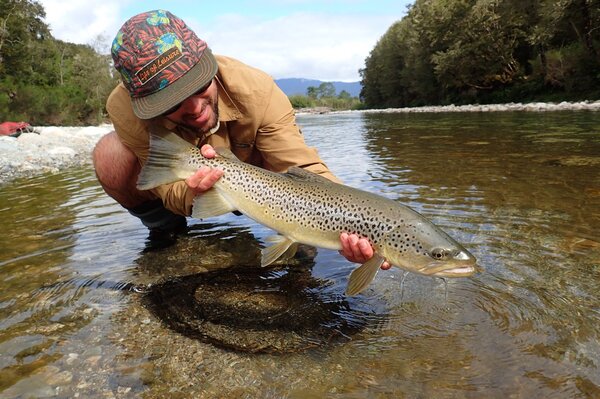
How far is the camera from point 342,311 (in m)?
3.19

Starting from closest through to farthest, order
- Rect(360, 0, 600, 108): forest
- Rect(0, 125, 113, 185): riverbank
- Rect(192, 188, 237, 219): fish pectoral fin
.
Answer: Rect(192, 188, 237, 219): fish pectoral fin < Rect(0, 125, 113, 185): riverbank < Rect(360, 0, 600, 108): forest

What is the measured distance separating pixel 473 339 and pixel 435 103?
200 feet

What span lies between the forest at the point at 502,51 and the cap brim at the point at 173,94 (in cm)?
3172

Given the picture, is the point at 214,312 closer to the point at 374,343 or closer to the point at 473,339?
the point at 374,343

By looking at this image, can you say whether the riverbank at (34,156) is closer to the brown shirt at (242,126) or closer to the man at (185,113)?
the man at (185,113)

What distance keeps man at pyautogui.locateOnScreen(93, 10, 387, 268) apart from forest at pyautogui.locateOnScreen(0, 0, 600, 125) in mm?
27991

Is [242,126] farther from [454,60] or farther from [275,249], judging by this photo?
[454,60]

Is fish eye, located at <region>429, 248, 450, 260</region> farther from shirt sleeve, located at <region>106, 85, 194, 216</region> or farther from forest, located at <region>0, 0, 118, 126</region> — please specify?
forest, located at <region>0, 0, 118, 126</region>

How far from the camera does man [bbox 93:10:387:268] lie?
296 cm

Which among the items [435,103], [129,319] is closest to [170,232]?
[129,319]

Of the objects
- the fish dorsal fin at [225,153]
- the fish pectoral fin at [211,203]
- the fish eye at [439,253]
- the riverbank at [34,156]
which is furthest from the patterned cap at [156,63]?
the riverbank at [34,156]

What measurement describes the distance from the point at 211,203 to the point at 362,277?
4.07ft

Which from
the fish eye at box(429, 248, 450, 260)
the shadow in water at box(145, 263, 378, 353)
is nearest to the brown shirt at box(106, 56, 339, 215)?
the shadow in water at box(145, 263, 378, 353)

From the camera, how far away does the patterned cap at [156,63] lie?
2936 mm
